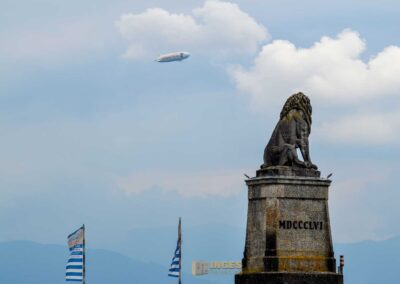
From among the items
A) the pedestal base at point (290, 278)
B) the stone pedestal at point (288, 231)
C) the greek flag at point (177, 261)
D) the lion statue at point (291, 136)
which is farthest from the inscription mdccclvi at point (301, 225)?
the greek flag at point (177, 261)

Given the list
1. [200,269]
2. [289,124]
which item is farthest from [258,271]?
[200,269]

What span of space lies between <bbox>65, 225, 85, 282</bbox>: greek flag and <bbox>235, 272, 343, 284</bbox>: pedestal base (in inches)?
404

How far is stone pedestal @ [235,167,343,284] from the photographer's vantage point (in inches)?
2482

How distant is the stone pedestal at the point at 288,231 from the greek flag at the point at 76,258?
32.0 feet

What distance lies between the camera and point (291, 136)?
65125 millimetres

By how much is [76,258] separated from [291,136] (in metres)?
13.1

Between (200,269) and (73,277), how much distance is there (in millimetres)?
11067

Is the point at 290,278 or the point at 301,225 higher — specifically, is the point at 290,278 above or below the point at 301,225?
below

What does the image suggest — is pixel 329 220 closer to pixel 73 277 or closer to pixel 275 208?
pixel 275 208

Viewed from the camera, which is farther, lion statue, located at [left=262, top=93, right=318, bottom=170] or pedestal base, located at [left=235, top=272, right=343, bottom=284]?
lion statue, located at [left=262, top=93, right=318, bottom=170]

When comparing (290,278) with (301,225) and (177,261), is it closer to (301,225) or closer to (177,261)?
(301,225)

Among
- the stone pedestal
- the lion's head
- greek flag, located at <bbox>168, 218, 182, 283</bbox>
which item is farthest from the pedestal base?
greek flag, located at <bbox>168, 218, 182, 283</bbox>

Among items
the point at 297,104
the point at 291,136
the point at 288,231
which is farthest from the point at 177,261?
the point at 297,104

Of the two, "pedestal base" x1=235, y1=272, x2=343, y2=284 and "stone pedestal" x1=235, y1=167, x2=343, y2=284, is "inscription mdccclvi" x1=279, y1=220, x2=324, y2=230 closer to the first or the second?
"stone pedestal" x1=235, y1=167, x2=343, y2=284
